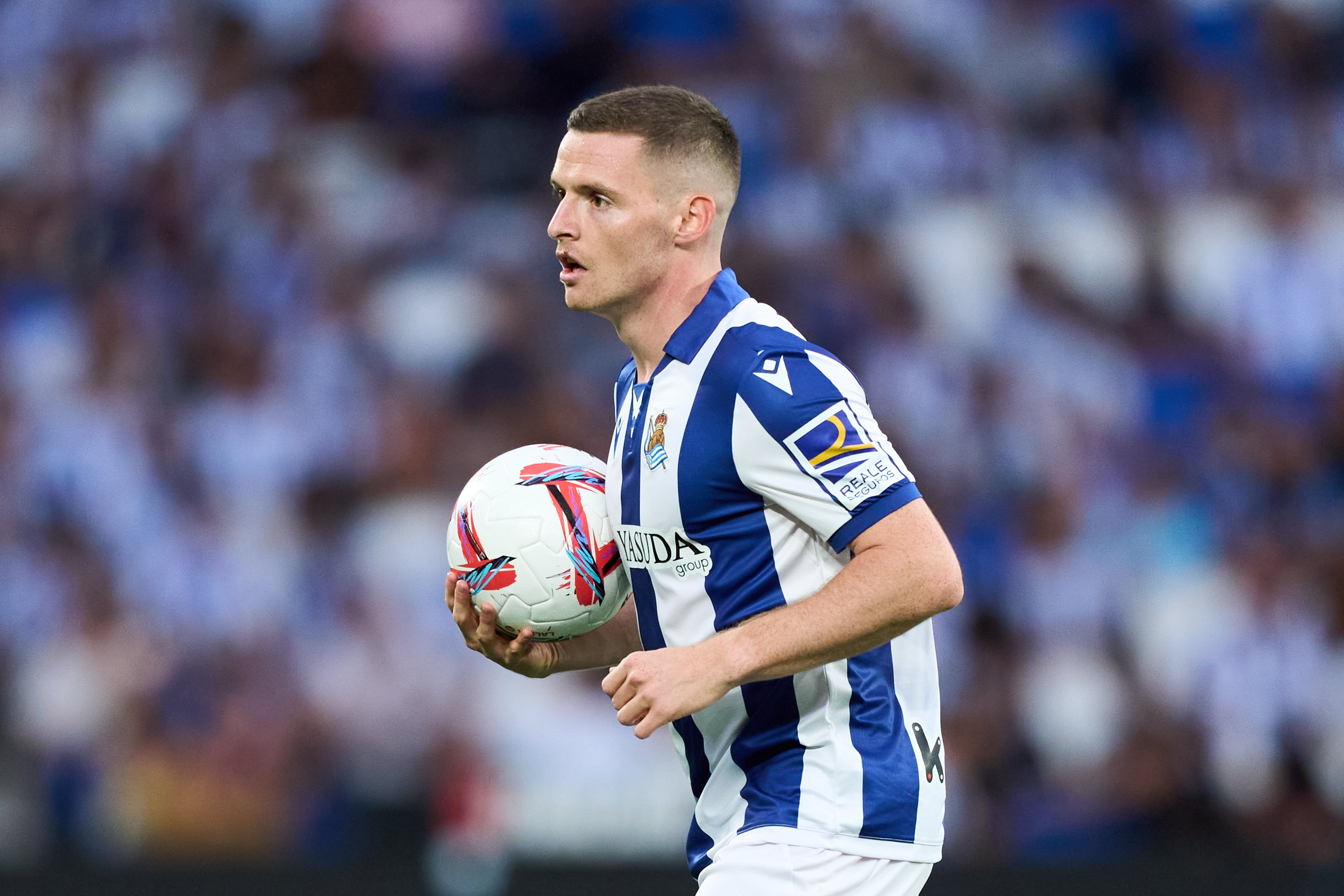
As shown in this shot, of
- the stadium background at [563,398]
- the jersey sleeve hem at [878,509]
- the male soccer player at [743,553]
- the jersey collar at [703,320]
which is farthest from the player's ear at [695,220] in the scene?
the stadium background at [563,398]

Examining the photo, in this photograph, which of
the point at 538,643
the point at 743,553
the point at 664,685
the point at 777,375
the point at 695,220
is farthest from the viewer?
the point at 538,643

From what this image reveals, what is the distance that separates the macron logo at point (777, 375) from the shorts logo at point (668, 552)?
425mm

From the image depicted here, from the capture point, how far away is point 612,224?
13.1 feet

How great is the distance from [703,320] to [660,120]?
0.50 m

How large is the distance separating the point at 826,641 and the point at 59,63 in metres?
10.3

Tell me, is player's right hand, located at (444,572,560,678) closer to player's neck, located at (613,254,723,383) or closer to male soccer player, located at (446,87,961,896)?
male soccer player, located at (446,87,961,896)

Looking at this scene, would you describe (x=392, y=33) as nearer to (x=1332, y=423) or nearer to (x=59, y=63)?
(x=59, y=63)

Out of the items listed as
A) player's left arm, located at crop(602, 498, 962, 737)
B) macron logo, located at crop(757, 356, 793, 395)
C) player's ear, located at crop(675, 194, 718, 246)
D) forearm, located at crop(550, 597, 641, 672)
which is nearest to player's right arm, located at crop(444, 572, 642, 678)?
forearm, located at crop(550, 597, 641, 672)

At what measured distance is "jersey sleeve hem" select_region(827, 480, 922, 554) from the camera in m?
3.57

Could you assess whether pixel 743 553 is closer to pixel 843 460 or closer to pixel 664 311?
pixel 843 460

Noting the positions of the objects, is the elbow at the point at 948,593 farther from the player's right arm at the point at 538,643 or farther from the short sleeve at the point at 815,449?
the player's right arm at the point at 538,643

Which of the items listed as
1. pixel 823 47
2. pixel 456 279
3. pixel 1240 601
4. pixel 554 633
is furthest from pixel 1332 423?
pixel 554 633

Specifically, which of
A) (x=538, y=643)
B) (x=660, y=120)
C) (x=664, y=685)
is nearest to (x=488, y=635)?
(x=538, y=643)

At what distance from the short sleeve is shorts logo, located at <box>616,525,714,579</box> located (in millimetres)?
230
